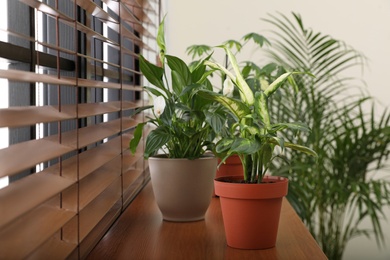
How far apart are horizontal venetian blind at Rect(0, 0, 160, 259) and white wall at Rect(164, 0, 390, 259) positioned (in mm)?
1899

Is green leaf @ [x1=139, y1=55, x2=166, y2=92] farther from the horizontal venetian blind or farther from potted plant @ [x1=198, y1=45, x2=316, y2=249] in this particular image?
potted plant @ [x1=198, y1=45, x2=316, y2=249]

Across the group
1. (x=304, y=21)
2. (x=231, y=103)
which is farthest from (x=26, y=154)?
(x=304, y=21)

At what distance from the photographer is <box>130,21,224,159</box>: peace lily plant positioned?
4.67ft

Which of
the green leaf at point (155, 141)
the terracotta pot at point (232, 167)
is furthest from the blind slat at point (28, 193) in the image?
the terracotta pot at point (232, 167)

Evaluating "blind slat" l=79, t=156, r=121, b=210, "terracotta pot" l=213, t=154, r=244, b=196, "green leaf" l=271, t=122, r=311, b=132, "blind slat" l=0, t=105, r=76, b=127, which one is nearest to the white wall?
"terracotta pot" l=213, t=154, r=244, b=196

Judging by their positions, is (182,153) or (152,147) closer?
(152,147)

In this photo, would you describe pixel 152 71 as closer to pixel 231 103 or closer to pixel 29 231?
pixel 231 103

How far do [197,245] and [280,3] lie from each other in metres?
2.84

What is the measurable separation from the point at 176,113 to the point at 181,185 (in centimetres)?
18

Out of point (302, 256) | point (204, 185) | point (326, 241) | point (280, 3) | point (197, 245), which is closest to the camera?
point (302, 256)

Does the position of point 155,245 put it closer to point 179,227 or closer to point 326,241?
point 179,227

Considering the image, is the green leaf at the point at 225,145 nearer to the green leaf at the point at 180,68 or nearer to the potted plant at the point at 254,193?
the potted plant at the point at 254,193

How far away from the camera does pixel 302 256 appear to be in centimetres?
120

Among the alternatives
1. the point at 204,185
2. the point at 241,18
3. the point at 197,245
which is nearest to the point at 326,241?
the point at 241,18
